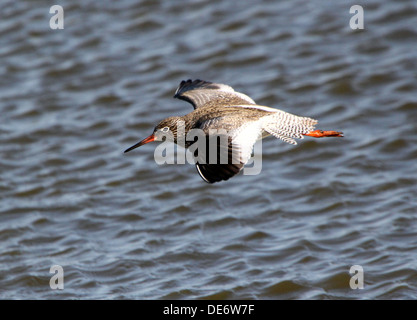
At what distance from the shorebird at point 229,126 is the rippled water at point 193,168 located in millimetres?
1874

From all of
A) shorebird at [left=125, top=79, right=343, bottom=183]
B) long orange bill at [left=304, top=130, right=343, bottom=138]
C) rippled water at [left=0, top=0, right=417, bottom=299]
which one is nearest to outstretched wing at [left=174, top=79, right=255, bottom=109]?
shorebird at [left=125, top=79, right=343, bottom=183]

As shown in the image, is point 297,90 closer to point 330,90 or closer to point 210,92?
point 330,90

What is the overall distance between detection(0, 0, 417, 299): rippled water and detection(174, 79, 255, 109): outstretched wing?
74.3 inches

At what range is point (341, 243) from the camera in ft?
33.5

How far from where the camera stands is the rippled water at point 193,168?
9938 mm

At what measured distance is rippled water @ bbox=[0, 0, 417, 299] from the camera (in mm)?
9938

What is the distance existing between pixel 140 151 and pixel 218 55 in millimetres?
2802

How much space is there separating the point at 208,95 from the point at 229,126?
6.39 feet

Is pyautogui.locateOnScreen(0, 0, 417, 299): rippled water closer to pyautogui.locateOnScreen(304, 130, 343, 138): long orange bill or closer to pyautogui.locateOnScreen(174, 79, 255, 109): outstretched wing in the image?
pyautogui.locateOnScreen(304, 130, 343, 138): long orange bill

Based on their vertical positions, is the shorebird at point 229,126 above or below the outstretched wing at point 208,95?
below

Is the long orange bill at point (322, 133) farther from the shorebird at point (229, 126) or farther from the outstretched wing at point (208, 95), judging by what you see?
the outstretched wing at point (208, 95)

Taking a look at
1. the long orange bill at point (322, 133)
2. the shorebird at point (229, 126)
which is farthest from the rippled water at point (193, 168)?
the shorebird at point (229, 126)

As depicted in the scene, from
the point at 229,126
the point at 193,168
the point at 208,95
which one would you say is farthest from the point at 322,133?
the point at 193,168
